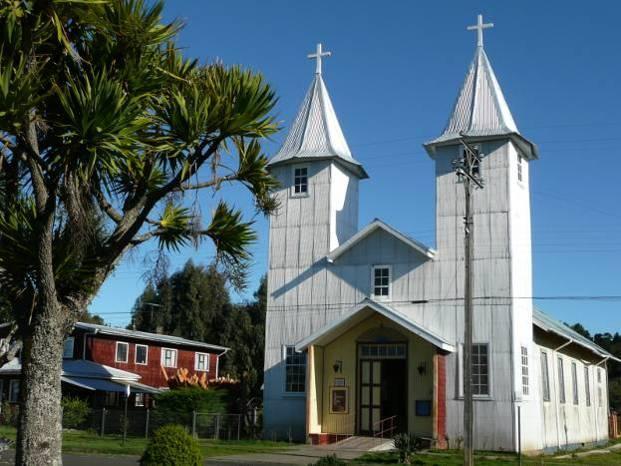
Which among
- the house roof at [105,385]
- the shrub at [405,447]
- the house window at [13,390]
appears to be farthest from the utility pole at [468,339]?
the house window at [13,390]

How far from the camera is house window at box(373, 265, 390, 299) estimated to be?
29953 millimetres

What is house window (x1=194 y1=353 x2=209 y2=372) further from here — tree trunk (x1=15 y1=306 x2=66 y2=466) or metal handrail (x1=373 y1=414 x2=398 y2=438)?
tree trunk (x1=15 y1=306 x2=66 y2=466)

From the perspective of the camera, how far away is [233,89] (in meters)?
12.5

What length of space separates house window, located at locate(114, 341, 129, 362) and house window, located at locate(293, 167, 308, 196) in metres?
18.4

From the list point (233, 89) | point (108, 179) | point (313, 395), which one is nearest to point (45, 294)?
point (108, 179)

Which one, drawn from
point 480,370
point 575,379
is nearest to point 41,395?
point 480,370

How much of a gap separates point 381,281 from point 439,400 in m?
5.03

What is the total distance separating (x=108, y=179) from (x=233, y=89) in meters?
2.34

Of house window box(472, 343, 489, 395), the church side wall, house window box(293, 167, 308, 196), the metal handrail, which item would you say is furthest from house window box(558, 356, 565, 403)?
house window box(293, 167, 308, 196)

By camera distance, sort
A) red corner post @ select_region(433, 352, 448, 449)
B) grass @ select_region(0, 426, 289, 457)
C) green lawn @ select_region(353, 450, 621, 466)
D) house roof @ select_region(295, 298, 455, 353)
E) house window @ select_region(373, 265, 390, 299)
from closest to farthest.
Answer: green lawn @ select_region(353, 450, 621, 466)
grass @ select_region(0, 426, 289, 457)
red corner post @ select_region(433, 352, 448, 449)
house roof @ select_region(295, 298, 455, 353)
house window @ select_region(373, 265, 390, 299)

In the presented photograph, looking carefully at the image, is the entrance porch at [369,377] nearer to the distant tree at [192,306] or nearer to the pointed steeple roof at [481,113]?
the pointed steeple roof at [481,113]

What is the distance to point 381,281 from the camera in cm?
3014

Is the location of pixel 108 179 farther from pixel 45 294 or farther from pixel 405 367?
pixel 405 367

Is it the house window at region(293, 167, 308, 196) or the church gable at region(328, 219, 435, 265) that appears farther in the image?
the house window at region(293, 167, 308, 196)
